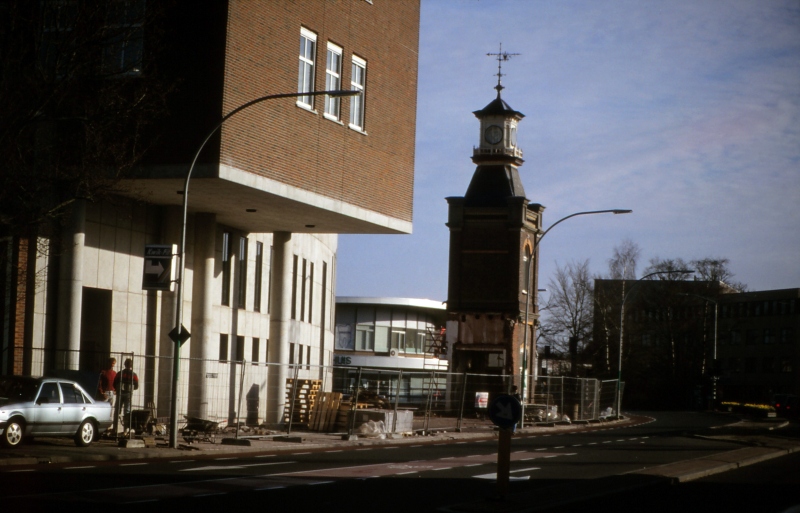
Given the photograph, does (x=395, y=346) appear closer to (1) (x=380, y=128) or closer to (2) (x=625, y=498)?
(1) (x=380, y=128)

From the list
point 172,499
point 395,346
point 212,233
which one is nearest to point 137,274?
point 212,233


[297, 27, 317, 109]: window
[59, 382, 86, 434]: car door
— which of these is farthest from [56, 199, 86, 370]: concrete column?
[297, 27, 317, 109]: window

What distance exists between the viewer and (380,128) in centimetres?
2841

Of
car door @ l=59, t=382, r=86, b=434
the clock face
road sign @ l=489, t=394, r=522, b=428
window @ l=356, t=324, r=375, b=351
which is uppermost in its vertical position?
the clock face

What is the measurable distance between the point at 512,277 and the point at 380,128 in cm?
2478

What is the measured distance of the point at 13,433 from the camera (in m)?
17.4

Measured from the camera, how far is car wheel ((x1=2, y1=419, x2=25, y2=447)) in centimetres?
1725

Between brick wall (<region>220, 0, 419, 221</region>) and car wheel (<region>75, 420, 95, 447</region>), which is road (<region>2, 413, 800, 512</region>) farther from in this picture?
brick wall (<region>220, 0, 419, 221</region>)

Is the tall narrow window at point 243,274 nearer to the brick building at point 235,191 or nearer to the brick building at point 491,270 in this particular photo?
the brick building at point 235,191

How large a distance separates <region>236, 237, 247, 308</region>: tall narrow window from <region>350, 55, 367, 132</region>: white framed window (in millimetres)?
6680

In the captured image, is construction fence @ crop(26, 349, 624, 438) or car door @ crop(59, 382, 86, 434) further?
construction fence @ crop(26, 349, 624, 438)

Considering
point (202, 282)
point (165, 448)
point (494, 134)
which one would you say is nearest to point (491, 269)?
point (494, 134)

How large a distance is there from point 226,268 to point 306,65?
802 cm

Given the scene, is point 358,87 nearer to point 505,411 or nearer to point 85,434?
point 85,434
